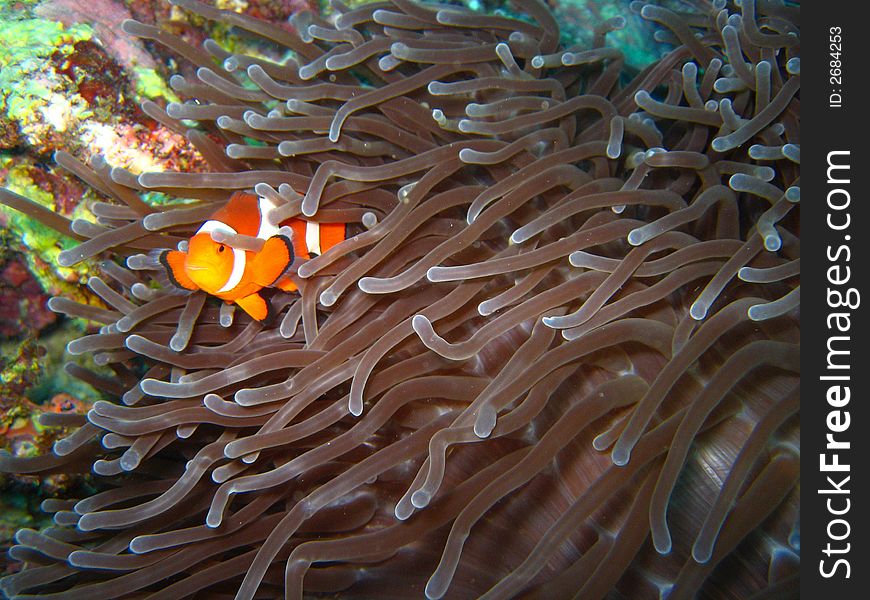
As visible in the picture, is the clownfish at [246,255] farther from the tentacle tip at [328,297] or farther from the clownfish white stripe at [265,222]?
the tentacle tip at [328,297]

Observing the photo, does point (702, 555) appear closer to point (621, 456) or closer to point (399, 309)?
point (621, 456)

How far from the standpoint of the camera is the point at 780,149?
1.79 m

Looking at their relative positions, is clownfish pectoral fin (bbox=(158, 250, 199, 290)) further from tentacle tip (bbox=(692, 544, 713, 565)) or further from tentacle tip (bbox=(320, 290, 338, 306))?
tentacle tip (bbox=(692, 544, 713, 565))

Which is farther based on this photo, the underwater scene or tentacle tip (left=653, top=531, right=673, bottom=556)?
the underwater scene

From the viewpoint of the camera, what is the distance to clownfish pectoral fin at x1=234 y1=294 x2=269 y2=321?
1.87 meters

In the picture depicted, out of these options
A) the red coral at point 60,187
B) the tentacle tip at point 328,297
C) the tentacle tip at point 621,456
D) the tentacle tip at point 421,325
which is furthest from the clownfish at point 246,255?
the tentacle tip at point 621,456

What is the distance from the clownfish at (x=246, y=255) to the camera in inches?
69.2

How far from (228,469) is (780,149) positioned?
1.96 m

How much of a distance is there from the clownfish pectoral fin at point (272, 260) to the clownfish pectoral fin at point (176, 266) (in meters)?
0.21

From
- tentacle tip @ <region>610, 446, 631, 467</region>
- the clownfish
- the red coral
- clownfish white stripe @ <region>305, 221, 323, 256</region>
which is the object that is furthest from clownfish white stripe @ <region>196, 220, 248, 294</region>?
tentacle tip @ <region>610, 446, 631, 467</region>

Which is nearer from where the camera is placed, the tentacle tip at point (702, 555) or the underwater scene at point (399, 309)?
the tentacle tip at point (702, 555)

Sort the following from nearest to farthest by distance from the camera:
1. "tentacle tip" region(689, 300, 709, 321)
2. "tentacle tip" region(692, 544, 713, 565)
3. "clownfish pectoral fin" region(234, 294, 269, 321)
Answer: "tentacle tip" region(692, 544, 713, 565) → "tentacle tip" region(689, 300, 709, 321) → "clownfish pectoral fin" region(234, 294, 269, 321)

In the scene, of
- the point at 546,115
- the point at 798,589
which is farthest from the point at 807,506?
the point at 546,115

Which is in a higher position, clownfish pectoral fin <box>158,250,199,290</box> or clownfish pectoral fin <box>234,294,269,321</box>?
clownfish pectoral fin <box>158,250,199,290</box>
